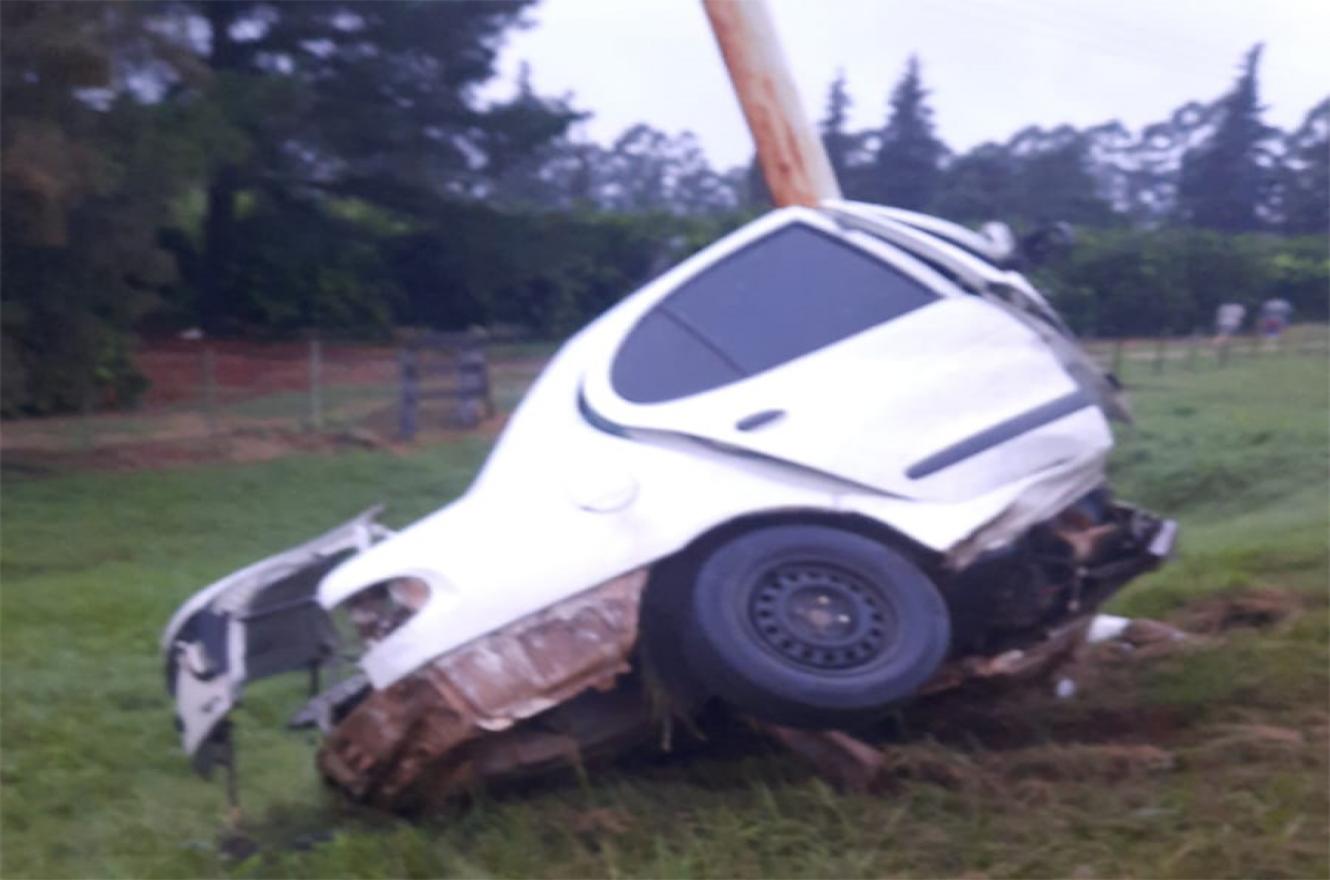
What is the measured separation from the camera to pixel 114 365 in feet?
74.3

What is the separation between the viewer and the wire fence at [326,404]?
51.1 ft

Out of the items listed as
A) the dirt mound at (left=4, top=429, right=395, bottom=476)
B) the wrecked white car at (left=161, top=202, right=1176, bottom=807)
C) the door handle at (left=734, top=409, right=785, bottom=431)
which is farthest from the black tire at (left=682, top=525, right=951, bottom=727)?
the dirt mound at (left=4, top=429, right=395, bottom=476)

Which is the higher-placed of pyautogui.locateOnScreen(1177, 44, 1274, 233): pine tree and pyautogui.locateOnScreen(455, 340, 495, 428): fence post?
pyautogui.locateOnScreen(1177, 44, 1274, 233): pine tree

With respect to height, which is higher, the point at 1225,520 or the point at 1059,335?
the point at 1059,335

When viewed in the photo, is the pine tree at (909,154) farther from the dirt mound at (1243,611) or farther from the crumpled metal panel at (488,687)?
the crumpled metal panel at (488,687)

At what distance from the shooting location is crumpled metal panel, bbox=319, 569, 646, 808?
4793mm

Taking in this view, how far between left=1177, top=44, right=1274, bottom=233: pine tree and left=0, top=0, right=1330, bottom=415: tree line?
21mm

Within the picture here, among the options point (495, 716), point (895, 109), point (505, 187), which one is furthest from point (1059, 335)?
point (505, 187)

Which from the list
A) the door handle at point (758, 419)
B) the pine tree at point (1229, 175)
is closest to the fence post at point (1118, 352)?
the pine tree at point (1229, 175)

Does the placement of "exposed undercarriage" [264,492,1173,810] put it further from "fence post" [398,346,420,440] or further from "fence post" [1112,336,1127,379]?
"fence post" [398,346,420,440]

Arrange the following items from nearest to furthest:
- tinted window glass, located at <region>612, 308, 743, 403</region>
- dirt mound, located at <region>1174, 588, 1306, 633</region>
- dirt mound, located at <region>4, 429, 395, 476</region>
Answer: tinted window glass, located at <region>612, 308, 743, 403</region> → dirt mound, located at <region>1174, 588, 1306, 633</region> → dirt mound, located at <region>4, 429, 395, 476</region>

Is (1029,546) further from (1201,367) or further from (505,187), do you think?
(505,187)

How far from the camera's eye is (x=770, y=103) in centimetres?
794

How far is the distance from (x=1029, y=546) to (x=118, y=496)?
1186cm
